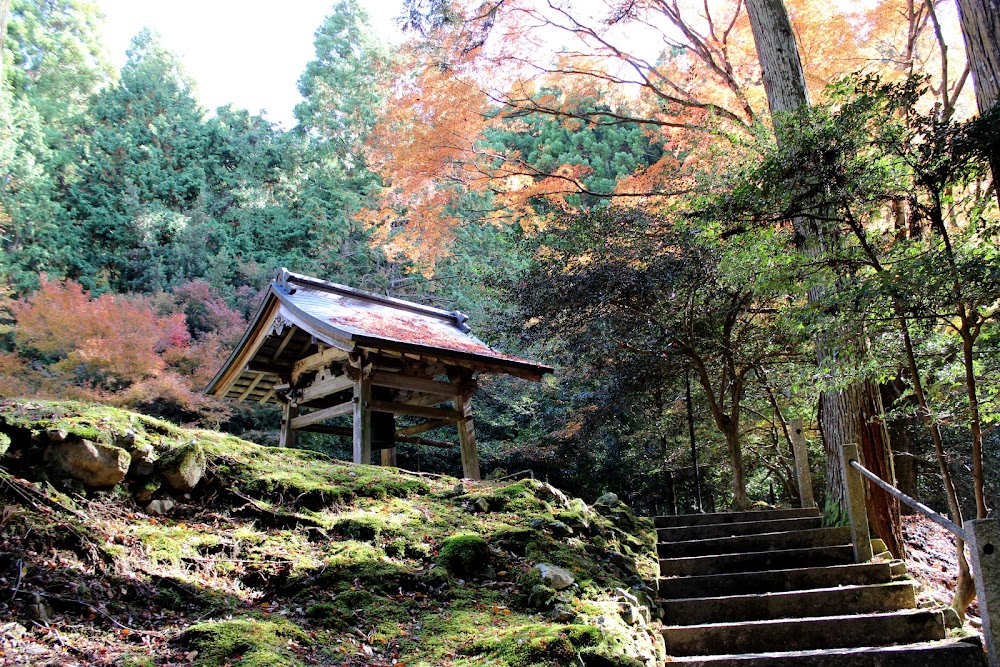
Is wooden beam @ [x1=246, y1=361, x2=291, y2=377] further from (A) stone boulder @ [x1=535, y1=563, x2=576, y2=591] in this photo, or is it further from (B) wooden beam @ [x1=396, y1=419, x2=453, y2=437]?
(A) stone boulder @ [x1=535, y1=563, x2=576, y2=591]

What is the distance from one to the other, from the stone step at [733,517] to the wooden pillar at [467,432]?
2.71 m

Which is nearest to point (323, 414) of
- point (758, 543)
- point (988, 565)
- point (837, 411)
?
point (758, 543)

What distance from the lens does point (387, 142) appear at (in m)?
11.8

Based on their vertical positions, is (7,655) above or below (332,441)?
below

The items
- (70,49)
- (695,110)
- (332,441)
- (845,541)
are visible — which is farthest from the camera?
(70,49)

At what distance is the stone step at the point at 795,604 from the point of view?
4629mm

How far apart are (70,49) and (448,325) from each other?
2419 cm

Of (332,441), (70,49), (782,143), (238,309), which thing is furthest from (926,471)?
(70,49)

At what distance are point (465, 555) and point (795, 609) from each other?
2549mm

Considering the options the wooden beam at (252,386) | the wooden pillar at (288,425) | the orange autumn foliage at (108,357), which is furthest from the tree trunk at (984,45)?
the orange autumn foliage at (108,357)

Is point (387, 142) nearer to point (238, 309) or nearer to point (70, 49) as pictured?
point (238, 309)

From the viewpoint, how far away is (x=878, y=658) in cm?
390

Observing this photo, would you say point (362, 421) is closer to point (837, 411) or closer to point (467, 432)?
point (467, 432)

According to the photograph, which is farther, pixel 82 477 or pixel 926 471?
pixel 926 471
